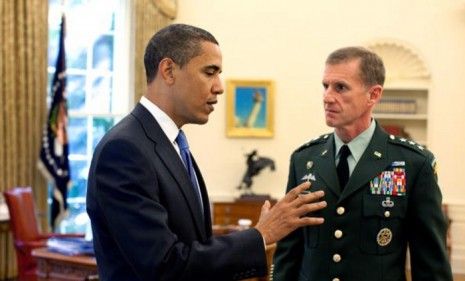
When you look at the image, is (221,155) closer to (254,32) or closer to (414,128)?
(254,32)

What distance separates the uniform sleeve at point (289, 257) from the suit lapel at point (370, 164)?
0.26m

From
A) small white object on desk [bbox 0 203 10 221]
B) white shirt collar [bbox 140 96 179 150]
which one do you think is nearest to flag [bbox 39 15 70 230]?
small white object on desk [bbox 0 203 10 221]

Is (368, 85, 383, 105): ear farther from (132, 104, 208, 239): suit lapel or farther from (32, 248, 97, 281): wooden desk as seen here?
(32, 248, 97, 281): wooden desk

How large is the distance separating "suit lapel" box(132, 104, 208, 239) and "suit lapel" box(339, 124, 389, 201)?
0.72m

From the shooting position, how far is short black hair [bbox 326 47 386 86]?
2545mm

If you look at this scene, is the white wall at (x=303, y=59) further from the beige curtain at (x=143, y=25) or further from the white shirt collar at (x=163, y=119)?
the white shirt collar at (x=163, y=119)

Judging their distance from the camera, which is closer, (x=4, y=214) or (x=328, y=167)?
(x=328, y=167)

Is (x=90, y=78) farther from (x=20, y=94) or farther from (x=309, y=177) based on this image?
(x=309, y=177)

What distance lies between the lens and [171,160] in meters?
1.93

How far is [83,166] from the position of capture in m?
7.98

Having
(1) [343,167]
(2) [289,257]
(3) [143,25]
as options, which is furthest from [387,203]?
(3) [143,25]

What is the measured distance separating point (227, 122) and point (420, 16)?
8.28 ft

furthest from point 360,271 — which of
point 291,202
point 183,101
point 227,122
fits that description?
point 227,122

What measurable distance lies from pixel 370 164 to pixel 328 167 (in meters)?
0.15
